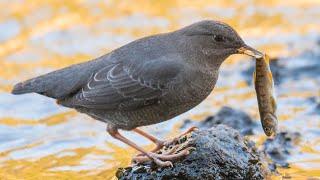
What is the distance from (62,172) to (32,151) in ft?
2.59

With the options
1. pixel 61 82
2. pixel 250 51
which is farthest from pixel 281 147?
pixel 61 82

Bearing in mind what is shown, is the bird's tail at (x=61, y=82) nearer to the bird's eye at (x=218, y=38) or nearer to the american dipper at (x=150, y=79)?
the american dipper at (x=150, y=79)

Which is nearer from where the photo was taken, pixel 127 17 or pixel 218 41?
pixel 218 41

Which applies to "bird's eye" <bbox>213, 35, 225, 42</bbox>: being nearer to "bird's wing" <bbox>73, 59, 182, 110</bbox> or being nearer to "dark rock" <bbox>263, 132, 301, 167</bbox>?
"bird's wing" <bbox>73, 59, 182, 110</bbox>

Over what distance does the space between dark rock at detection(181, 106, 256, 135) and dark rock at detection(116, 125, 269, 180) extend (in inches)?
62.8

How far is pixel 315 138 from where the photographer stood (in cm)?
755

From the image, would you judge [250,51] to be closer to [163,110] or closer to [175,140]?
[163,110]

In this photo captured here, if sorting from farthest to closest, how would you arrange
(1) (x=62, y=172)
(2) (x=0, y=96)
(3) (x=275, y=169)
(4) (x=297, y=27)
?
(4) (x=297, y=27) < (2) (x=0, y=96) < (1) (x=62, y=172) < (3) (x=275, y=169)

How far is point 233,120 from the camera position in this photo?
768 cm

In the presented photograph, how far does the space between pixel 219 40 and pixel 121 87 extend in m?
0.79

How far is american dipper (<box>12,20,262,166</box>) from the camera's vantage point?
5.74 meters

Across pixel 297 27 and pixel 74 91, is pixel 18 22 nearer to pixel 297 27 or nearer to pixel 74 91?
pixel 297 27

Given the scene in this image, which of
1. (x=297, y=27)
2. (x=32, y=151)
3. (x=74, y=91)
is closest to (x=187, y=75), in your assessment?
(x=74, y=91)

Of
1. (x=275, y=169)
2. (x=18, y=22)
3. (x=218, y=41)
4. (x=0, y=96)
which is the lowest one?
(x=275, y=169)
